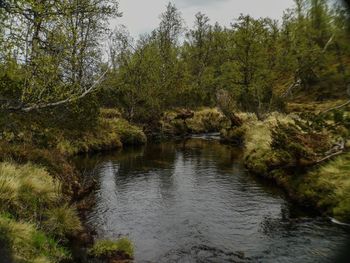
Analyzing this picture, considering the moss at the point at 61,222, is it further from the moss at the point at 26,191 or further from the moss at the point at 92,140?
the moss at the point at 92,140

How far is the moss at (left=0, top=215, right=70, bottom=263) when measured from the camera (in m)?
8.47

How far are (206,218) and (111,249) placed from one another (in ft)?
18.0

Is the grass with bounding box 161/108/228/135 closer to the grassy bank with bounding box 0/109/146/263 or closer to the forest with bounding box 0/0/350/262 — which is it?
the forest with bounding box 0/0/350/262

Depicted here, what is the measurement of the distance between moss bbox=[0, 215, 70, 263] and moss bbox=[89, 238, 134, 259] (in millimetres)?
906

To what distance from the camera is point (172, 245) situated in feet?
41.4

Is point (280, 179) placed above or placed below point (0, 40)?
below

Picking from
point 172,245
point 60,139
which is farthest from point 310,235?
point 60,139

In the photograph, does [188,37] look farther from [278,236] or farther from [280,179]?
[278,236]

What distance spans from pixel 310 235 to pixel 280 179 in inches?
285

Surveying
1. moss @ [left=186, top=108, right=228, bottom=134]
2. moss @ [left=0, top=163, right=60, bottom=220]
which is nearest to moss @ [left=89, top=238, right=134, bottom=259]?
moss @ [left=0, top=163, right=60, bottom=220]

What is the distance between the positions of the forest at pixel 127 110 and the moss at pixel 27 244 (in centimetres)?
3

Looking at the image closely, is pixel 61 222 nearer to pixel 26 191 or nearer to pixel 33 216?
pixel 33 216

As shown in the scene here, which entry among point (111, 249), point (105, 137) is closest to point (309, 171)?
point (111, 249)

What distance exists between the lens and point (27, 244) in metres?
8.98
